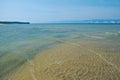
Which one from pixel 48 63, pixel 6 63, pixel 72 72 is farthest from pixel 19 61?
pixel 72 72

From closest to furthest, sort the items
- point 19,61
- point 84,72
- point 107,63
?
point 84,72 → point 107,63 → point 19,61

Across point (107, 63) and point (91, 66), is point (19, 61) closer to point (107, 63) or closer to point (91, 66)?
point (91, 66)

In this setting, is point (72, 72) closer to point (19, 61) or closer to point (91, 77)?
point (91, 77)

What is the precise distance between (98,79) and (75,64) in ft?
9.46

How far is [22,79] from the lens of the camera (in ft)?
33.3

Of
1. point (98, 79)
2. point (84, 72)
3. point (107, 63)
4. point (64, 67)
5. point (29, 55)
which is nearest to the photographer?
point (98, 79)

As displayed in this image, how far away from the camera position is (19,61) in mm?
14258

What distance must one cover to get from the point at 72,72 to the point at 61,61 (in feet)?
8.50

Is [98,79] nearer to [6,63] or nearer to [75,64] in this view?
[75,64]

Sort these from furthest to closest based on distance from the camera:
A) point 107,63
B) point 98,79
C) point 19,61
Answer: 1. point 19,61
2. point 107,63
3. point 98,79

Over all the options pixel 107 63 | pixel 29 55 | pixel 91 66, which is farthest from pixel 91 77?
pixel 29 55

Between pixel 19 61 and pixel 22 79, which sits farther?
pixel 19 61

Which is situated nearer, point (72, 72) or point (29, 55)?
point (72, 72)

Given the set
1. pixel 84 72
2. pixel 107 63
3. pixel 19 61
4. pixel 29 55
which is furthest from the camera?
pixel 29 55
